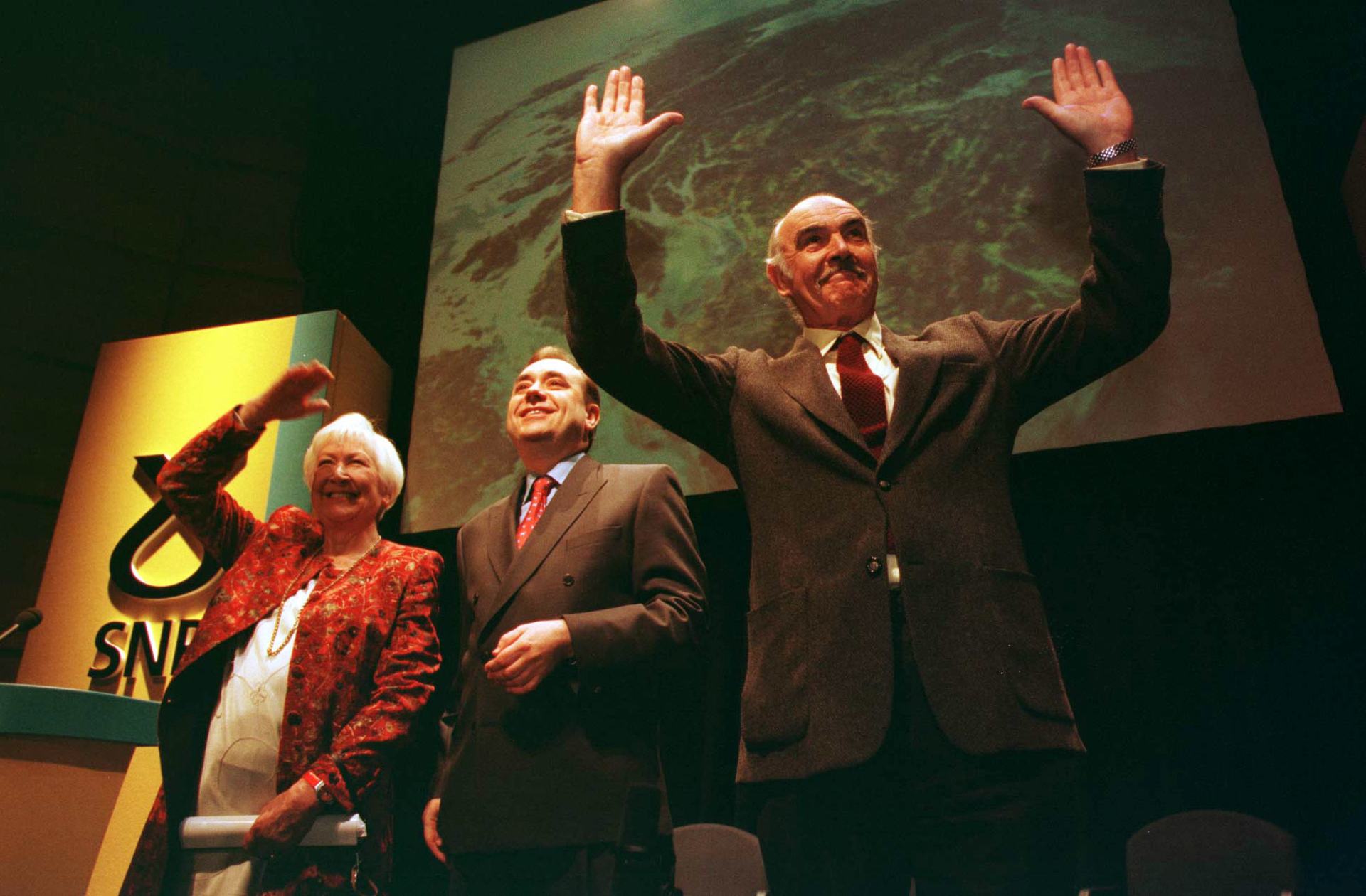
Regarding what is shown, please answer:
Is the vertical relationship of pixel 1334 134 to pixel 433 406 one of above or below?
above

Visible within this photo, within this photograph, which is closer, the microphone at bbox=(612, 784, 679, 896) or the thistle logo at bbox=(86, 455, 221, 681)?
the microphone at bbox=(612, 784, 679, 896)

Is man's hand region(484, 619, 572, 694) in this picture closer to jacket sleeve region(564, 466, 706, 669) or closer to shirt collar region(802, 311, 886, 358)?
jacket sleeve region(564, 466, 706, 669)

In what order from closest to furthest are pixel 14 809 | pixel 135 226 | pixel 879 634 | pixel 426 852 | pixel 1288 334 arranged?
pixel 879 634, pixel 14 809, pixel 1288 334, pixel 426 852, pixel 135 226

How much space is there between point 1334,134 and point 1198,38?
17.3 inches

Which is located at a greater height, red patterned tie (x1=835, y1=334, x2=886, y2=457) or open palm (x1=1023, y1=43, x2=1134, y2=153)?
open palm (x1=1023, y1=43, x2=1134, y2=153)

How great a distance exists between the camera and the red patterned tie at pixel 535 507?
1863 mm

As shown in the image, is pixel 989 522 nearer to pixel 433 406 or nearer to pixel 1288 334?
pixel 1288 334

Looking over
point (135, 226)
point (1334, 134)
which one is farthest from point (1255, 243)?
point (135, 226)

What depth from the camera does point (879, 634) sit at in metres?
1.08

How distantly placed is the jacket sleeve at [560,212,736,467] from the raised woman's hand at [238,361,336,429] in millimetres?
1112

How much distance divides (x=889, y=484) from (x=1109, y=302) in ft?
1.16

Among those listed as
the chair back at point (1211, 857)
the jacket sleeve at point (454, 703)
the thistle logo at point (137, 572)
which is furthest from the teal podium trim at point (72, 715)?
the chair back at point (1211, 857)

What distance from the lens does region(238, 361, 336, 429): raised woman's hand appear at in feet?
7.16

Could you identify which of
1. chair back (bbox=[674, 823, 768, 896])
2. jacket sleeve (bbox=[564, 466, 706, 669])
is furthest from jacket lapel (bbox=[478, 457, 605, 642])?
chair back (bbox=[674, 823, 768, 896])
